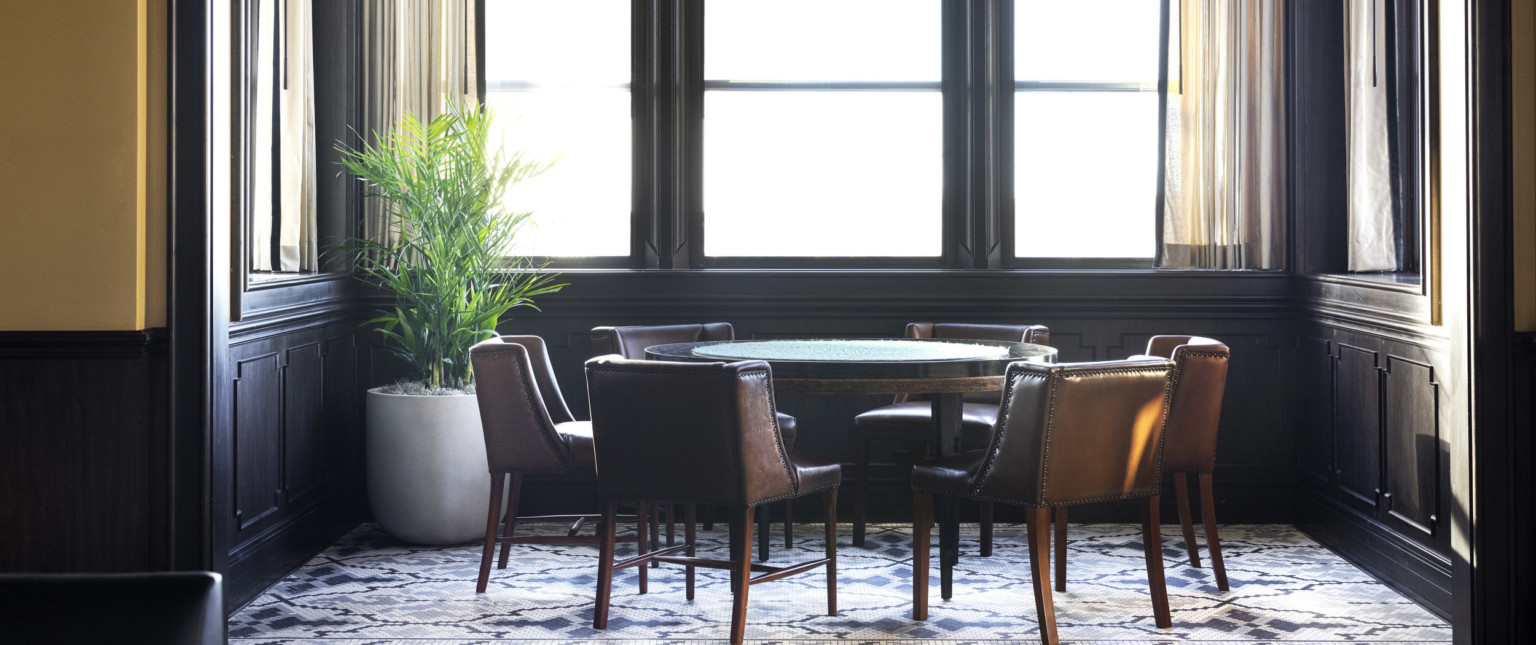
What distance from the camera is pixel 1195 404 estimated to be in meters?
3.96

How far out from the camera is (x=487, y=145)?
5.25 metres

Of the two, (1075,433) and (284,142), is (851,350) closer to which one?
(1075,433)

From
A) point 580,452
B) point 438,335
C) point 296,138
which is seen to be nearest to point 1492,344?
point 580,452

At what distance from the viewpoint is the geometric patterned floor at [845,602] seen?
352cm

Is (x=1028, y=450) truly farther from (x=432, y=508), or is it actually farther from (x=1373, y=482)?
(x=432, y=508)

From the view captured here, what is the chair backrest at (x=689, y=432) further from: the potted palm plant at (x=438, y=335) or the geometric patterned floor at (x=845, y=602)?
the potted palm plant at (x=438, y=335)

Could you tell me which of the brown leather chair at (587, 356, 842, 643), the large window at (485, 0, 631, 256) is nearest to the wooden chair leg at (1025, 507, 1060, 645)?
the brown leather chair at (587, 356, 842, 643)

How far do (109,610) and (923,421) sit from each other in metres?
3.18

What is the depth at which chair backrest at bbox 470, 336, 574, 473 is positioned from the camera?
12.7ft

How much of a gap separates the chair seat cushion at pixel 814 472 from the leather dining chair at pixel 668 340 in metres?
0.72

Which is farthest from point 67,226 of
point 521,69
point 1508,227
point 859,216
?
point 1508,227

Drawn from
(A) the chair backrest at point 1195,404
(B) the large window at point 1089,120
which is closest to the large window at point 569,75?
(B) the large window at point 1089,120

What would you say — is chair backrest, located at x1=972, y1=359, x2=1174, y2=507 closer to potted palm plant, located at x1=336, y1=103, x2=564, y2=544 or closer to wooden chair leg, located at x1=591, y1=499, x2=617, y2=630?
wooden chair leg, located at x1=591, y1=499, x2=617, y2=630

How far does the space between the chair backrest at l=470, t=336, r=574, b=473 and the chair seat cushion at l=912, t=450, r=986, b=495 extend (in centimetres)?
117
